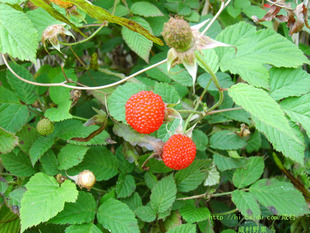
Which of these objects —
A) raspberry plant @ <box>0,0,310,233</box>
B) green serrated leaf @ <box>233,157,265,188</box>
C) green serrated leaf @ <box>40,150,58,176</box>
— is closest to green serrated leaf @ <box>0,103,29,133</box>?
raspberry plant @ <box>0,0,310,233</box>

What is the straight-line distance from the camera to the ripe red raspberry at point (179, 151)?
0.86m

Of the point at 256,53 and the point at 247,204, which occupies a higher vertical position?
the point at 256,53

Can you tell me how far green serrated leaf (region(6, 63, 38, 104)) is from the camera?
3.72ft

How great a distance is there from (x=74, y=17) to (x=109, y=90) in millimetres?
306

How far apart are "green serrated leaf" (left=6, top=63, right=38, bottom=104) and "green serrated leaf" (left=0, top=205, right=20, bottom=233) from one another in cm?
40

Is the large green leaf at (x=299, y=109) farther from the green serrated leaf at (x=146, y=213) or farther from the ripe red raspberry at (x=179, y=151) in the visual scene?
the green serrated leaf at (x=146, y=213)

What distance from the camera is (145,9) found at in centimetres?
128

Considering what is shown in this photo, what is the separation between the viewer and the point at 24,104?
1.15m

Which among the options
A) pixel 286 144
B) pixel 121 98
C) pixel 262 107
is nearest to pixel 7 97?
pixel 121 98

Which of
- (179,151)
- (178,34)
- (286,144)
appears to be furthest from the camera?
(286,144)

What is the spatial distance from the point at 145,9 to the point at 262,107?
746 millimetres

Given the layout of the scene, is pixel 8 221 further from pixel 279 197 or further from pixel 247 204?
pixel 279 197

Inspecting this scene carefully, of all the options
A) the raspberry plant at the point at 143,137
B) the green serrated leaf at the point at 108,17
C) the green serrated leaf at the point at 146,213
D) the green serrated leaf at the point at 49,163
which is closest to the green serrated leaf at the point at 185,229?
the raspberry plant at the point at 143,137

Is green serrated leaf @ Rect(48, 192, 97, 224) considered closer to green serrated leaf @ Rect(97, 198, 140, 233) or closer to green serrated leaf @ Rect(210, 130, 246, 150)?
green serrated leaf @ Rect(97, 198, 140, 233)
